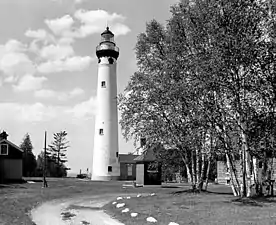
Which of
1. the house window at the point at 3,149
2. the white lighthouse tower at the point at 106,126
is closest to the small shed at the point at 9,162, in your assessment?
the house window at the point at 3,149

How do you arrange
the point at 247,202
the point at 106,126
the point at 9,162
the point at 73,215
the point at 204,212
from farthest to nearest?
the point at 106,126 → the point at 9,162 → the point at 247,202 → the point at 73,215 → the point at 204,212

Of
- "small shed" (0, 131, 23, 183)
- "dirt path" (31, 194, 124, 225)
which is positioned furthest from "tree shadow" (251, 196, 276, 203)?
"small shed" (0, 131, 23, 183)

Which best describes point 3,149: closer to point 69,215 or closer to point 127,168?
point 127,168

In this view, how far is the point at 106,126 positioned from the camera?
5412 centimetres

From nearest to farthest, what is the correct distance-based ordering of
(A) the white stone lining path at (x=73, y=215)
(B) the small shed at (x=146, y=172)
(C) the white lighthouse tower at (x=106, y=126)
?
(A) the white stone lining path at (x=73, y=215) → (B) the small shed at (x=146, y=172) → (C) the white lighthouse tower at (x=106, y=126)

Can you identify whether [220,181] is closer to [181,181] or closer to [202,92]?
[181,181]

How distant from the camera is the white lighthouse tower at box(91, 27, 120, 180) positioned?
5419 cm

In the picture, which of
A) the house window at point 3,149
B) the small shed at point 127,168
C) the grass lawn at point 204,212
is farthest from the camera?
the small shed at point 127,168

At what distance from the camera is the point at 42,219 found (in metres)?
18.4

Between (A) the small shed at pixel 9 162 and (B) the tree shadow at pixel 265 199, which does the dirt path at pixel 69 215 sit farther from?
(A) the small shed at pixel 9 162

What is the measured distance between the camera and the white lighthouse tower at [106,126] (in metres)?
54.2

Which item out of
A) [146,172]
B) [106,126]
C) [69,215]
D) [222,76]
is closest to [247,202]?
[222,76]

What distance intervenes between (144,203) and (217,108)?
22.0 ft

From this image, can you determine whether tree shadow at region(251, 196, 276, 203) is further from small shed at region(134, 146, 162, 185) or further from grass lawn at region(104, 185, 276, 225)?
small shed at region(134, 146, 162, 185)
